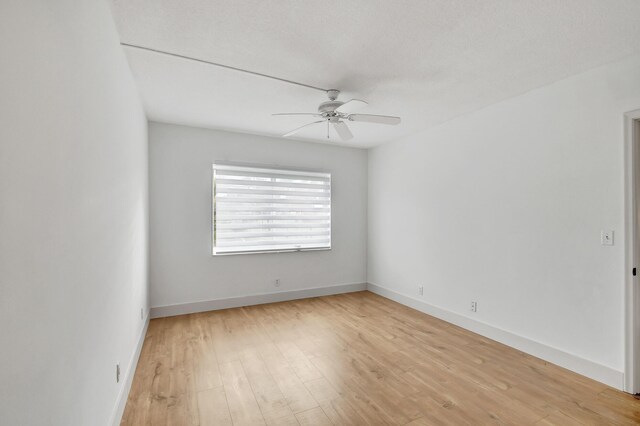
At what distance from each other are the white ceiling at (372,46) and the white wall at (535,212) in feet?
1.14

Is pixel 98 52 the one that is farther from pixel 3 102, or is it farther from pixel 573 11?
pixel 573 11

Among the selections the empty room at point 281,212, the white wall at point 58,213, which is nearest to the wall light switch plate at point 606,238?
the empty room at point 281,212

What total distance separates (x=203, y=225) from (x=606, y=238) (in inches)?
173

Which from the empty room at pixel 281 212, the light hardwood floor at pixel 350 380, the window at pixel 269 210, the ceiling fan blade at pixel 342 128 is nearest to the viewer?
the empty room at pixel 281 212

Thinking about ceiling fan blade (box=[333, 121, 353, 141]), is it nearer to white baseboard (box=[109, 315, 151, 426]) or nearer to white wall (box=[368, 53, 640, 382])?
white wall (box=[368, 53, 640, 382])

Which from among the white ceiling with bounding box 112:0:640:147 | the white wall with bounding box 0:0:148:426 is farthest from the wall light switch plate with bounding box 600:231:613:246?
the white wall with bounding box 0:0:148:426

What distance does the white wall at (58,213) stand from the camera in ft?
2.52

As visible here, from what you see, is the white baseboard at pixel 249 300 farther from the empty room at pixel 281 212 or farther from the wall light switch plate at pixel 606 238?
the wall light switch plate at pixel 606 238

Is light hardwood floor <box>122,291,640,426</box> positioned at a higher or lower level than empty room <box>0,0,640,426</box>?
lower

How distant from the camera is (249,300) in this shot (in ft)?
14.6

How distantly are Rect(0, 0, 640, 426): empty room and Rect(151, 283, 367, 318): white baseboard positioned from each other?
3cm

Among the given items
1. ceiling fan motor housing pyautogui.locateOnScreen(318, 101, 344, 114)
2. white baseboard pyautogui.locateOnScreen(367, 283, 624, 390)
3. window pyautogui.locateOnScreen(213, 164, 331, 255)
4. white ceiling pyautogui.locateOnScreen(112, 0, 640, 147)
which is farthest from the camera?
window pyautogui.locateOnScreen(213, 164, 331, 255)

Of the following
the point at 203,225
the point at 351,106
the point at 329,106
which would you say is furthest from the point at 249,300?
the point at 351,106

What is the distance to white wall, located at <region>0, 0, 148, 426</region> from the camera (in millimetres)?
769
